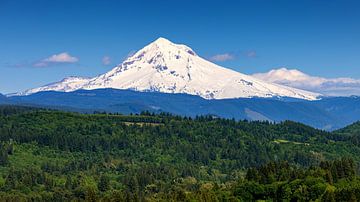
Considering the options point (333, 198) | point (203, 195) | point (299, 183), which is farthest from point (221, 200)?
point (333, 198)

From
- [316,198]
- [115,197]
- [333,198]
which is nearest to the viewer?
[333,198]

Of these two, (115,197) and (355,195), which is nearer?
(355,195)

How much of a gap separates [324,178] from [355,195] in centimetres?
3026

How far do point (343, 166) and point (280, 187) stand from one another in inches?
1118

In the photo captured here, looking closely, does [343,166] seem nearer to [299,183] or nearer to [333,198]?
[299,183]

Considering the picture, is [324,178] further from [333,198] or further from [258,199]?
[333,198]

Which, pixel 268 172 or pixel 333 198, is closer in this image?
pixel 333 198

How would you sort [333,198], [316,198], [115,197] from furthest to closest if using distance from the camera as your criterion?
[115,197], [316,198], [333,198]

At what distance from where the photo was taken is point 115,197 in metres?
174

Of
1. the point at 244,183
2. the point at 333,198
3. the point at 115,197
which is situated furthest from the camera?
the point at 244,183

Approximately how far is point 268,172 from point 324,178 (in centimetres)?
1881

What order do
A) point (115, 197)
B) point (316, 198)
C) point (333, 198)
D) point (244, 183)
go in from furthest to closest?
point (244, 183) < point (115, 197) < point (316, 198) < point (333, 198)

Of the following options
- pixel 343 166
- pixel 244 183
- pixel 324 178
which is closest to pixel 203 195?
pixel 244 183

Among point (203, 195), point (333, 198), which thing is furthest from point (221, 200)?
point (333, 198)
